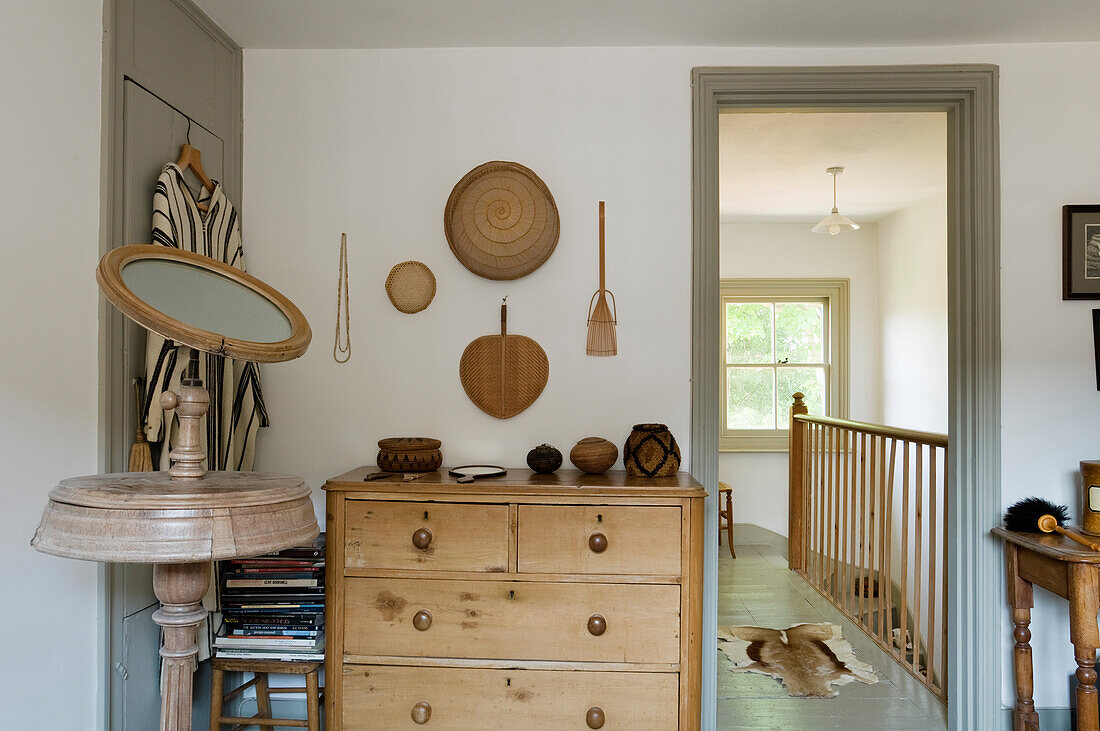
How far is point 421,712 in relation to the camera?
227 cm

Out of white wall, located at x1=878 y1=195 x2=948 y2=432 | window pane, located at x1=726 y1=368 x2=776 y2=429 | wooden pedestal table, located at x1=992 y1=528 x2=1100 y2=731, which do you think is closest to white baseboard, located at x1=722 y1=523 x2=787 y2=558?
window pane, located at x1=726 y1=368 x2=776 y2=429

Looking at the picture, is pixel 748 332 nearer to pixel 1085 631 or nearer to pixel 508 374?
pixel 508 374

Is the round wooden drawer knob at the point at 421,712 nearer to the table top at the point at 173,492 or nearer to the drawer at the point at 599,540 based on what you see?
the drawer at the point at 599,540

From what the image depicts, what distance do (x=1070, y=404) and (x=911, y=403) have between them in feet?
10.0

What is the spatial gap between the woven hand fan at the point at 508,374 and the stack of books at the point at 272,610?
802 mm

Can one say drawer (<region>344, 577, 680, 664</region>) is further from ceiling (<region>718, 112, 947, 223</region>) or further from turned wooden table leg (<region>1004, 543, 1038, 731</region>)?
ceiling (<region>718, 112, 947, 223</region>)

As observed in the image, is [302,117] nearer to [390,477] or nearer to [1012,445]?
[390,477]

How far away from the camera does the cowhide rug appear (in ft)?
10.4

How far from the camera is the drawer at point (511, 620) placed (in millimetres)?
2256

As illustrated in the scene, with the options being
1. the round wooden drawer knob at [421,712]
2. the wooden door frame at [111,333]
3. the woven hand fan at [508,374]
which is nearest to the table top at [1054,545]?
the woven hand fan at [508,374]

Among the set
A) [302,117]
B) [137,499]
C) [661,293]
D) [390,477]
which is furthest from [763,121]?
[137,499]

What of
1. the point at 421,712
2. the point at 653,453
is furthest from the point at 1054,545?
the point at 421,712

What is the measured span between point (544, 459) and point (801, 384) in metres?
4.48

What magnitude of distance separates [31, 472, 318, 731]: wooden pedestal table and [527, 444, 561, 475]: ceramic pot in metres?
0.98
